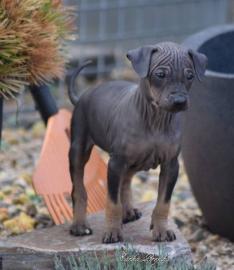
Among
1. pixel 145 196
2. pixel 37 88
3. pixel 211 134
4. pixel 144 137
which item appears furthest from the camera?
pixel 145 196

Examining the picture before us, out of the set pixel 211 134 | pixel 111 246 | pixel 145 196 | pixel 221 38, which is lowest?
pixel 145 196

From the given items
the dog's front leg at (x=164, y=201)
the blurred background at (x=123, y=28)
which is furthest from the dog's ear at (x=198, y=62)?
the blurred background at (x=123, y=28)

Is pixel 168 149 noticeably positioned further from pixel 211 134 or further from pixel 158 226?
pixel 211 134

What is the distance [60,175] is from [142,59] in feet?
2.64

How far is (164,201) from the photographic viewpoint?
219 cm

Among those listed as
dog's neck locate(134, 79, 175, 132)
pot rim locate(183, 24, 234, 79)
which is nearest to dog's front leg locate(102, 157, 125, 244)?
dog's neck locate(134, 79, 175, 132)

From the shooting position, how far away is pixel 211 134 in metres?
2.57

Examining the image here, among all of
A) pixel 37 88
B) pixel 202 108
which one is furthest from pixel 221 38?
pixel 37 88

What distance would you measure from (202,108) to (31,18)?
1.95 feet

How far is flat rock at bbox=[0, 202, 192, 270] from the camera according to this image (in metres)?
2.18

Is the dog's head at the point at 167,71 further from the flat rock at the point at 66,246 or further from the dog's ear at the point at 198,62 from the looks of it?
the flat rock at the point at 66,246

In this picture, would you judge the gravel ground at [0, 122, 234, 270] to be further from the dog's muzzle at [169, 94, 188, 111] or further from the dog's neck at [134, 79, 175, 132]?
the dog's muzzle at [169, 94, 188, 111]

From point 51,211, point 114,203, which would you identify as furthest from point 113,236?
point 51,211

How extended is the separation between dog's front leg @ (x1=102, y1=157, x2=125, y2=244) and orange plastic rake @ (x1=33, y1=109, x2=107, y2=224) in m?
0.40
